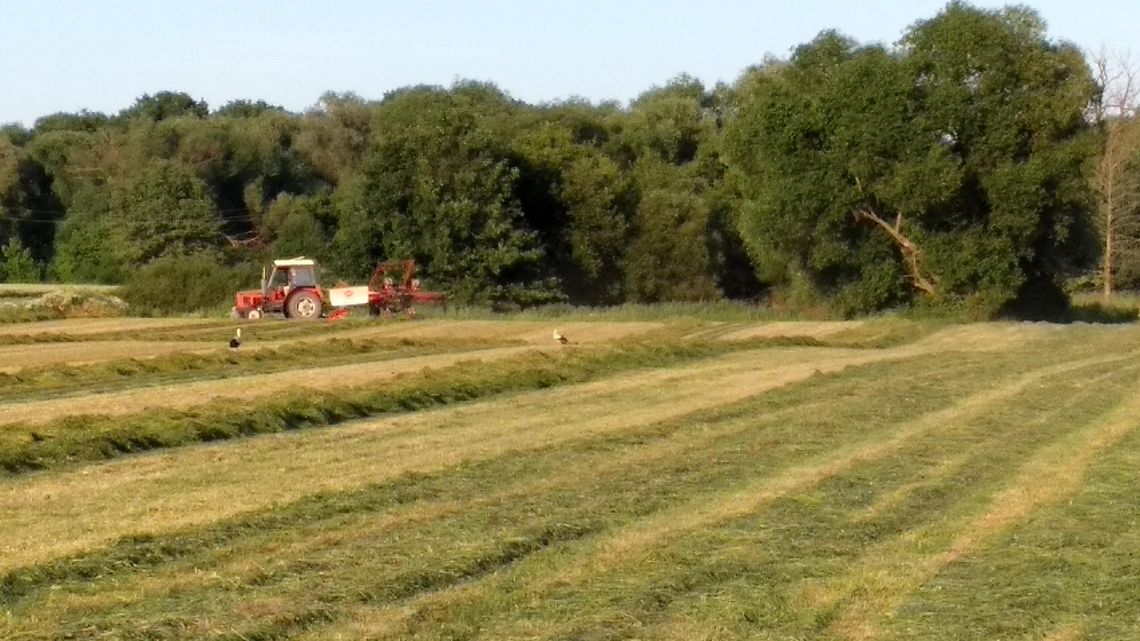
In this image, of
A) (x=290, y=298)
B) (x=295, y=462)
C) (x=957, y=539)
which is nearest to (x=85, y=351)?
(x=290, y=298)

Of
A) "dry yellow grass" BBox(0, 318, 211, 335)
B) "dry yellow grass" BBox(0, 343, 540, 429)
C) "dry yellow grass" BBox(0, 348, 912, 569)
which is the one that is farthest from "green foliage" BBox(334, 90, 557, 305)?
"dry yellow grass" BBox(0, 348, 912, 569)

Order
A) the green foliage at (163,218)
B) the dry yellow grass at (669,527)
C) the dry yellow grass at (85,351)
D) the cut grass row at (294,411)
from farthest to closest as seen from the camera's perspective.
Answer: the green foliage at (163,218)
the dry yellow grass at (85,351)
the cut grass row at (294,411)
the dry yellow grass at (669,527)

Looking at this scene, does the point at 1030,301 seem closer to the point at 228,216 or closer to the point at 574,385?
the point at 574,385

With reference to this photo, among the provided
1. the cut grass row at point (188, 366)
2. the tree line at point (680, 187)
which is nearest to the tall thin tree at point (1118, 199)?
the tree line at point (680, 187)

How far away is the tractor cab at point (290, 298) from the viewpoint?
157 ft

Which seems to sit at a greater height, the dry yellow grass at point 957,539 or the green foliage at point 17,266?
the green foliage at point 17,266

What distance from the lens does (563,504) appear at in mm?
12023

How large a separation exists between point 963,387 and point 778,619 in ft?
52.9

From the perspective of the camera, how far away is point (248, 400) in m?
19.2

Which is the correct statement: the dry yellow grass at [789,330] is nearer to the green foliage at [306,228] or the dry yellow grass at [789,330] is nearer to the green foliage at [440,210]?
the green foliage at [440,210]

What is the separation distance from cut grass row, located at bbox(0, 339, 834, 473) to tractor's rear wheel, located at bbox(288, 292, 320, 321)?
20998 millimetres

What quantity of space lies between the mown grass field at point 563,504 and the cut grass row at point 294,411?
0.06 meters

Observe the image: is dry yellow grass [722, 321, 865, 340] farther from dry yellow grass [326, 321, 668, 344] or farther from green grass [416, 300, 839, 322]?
green grass [416, 300, 839, 322]

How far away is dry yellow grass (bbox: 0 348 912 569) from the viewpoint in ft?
36.0
